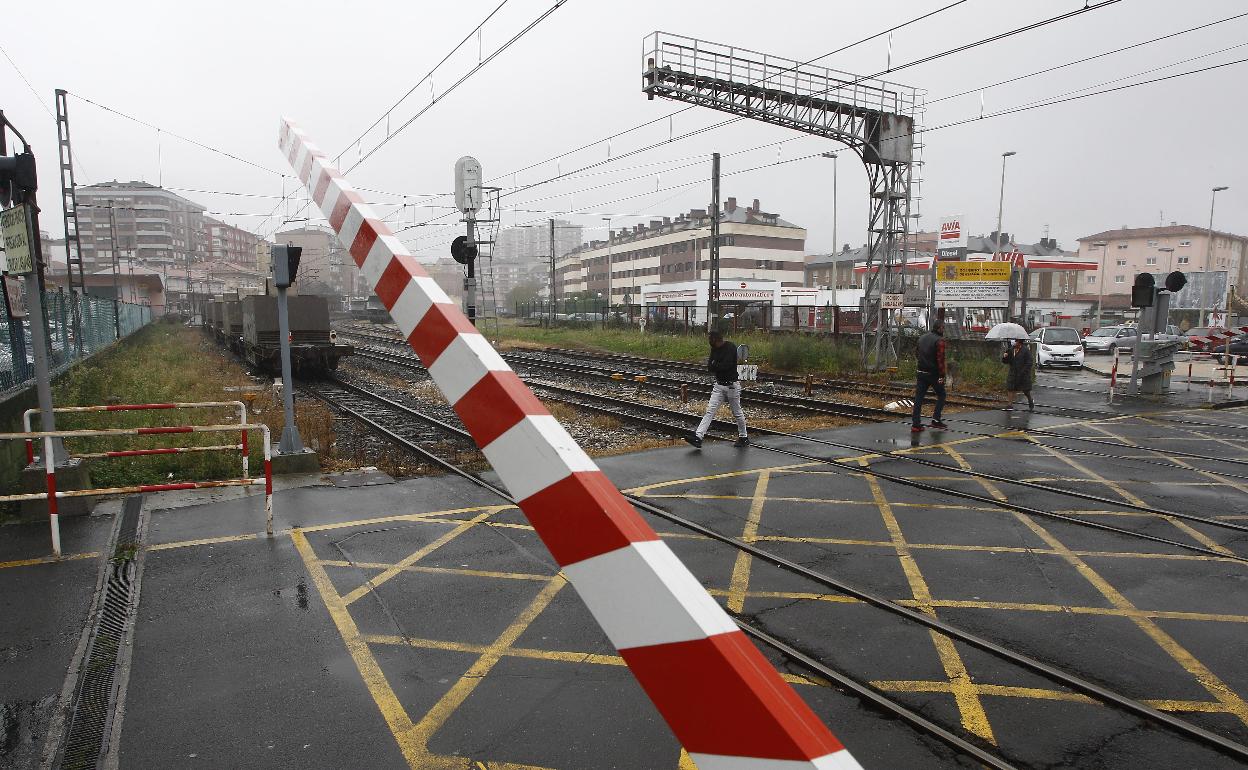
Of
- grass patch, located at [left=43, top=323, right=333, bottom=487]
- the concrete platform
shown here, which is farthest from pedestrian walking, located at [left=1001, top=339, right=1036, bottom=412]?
grass patch, located at [left=43, top=323, right=333, bottom=487]

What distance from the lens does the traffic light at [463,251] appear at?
32.8 feet

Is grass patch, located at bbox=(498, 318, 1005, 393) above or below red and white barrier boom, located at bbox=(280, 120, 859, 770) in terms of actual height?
below

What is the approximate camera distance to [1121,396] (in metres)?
17.4

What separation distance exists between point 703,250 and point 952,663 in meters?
81.8

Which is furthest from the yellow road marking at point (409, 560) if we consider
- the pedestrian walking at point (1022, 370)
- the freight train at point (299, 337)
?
the freight train at point (299, 337)

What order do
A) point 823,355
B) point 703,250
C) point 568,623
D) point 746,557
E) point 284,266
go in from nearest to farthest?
point 568,623 < point 746,557 < point 284,266 < point 823,355 < point 703,250

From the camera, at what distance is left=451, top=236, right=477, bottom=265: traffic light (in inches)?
394

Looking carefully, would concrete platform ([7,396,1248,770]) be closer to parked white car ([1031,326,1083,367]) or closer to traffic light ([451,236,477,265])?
traffic light ([451,236,477,265])

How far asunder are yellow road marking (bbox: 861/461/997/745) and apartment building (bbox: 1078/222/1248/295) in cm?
9888

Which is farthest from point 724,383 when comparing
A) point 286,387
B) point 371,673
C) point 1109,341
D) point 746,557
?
point 1109,341

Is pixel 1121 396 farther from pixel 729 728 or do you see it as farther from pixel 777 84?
pixel 729 728

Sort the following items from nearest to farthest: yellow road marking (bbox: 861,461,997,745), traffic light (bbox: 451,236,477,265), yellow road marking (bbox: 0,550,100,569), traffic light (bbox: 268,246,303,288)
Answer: yellow road marking (bbox: 861,461,997,745), yellow road marking (bbox: 0,550,100,569), traffic light (bbox: 268,246,303,288), traffic light (bbox: 451,236,477,265)

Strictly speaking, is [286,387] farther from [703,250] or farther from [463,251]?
[703,250]

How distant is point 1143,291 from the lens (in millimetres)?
16438
